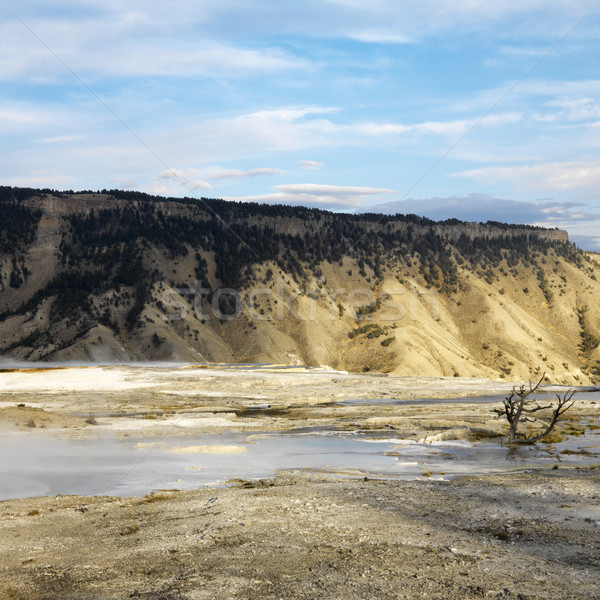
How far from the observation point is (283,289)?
108m

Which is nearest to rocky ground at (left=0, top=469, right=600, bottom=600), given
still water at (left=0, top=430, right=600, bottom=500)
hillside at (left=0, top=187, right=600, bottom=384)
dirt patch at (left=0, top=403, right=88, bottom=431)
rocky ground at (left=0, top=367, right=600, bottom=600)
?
rocky ground at (left=0, top=367, right=600, bottom=600)

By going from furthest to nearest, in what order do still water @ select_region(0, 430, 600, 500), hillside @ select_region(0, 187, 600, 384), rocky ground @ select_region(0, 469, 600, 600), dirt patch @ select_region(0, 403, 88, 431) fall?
hillside @ select_region(0, 187, 600, 384)
dirt patch @ select_region(0, 403, 88, 431)
still water @ select_region(0, 430, 600, 500)
rocky ground @ select_region(0, 469, 600, 600)

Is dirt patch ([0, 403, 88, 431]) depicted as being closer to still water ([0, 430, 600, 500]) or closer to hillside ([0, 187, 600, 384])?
still water ([0, 430, 600, 500])

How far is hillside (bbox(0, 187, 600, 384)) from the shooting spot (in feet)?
300

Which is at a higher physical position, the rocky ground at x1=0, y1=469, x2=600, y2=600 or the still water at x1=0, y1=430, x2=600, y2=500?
the rocky ground at x1=0, y1=469, x2=600, y2=600

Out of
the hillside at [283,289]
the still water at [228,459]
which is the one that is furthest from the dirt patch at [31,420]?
the hillside at [283,289]

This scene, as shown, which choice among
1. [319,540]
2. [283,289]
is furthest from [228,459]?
[283,289]

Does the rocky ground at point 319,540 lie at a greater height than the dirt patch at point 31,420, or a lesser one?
greater

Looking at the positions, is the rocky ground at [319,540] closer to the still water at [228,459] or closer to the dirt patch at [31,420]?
the still water at [228,459]

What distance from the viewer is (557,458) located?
2522 centimetres

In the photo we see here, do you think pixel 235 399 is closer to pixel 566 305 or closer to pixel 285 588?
pixel 285 588

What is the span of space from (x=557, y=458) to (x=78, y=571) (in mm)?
18872

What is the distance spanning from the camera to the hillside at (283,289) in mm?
91500

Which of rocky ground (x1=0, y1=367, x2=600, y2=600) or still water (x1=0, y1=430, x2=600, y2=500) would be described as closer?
rocky ground (x1=0, y1=367, x2=600, y2=600)
